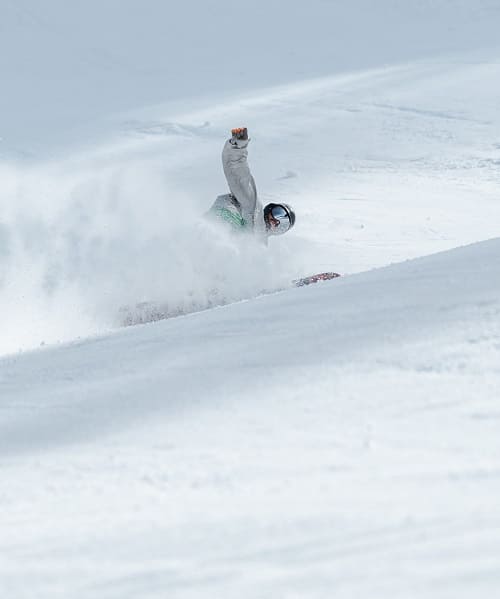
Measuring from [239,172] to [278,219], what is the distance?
0.55m

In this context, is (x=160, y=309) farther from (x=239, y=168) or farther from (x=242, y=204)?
(x=239, y=168)

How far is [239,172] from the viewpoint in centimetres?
797

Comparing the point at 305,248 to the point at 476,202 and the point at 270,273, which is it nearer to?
the point at 270,273

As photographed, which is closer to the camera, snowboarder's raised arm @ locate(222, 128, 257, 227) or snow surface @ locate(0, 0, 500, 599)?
snow surface @ locate(0, 0, 500, 599)

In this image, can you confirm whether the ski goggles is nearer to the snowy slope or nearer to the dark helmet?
the dark helmet

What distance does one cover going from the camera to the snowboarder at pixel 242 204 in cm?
796

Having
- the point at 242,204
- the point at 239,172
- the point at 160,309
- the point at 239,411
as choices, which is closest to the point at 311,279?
the point at 242,204

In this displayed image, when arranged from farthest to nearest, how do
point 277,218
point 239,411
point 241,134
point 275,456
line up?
point 277,218
point 241,134
point 239,411
point 275,456

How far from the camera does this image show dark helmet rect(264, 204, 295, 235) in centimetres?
828

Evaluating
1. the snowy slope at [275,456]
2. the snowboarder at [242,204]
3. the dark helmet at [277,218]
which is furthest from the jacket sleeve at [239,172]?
the snowy slope at [275,456]

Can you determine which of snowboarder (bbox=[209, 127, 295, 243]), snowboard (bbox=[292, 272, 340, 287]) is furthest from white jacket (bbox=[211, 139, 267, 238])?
snowboard (bbox=[292, 272, 340, 287])

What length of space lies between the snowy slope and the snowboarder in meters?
3.80

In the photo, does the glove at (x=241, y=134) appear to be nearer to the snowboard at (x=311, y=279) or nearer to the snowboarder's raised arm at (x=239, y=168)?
the snowboarder's raised arm at (x=239, y=168)

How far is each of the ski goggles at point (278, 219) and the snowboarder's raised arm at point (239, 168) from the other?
267mm
